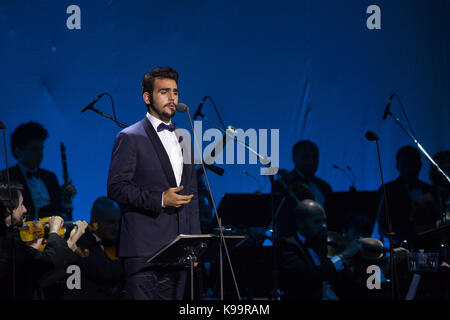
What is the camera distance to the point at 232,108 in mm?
5918

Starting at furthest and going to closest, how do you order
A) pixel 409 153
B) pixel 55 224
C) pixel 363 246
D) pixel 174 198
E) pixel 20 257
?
pixel 409 153
pixel 363 246
pixel 55 224
pixel 20 257
pixel 174 198

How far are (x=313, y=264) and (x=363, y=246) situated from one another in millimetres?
625

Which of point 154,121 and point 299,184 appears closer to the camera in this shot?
point 154,121

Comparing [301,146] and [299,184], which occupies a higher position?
[301,146]

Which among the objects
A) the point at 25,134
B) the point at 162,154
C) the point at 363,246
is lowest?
the point at 363,246

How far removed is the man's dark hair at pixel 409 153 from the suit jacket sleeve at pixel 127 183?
149 inches

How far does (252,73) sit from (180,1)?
3.57 feet

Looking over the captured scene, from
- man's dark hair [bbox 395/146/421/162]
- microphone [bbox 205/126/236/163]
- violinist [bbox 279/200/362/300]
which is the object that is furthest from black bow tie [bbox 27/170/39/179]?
man's dark hair [bbox 395/146/421/162]

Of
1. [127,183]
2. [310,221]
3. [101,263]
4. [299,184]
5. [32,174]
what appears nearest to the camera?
[127,183]

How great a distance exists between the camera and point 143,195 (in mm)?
Result: 2912

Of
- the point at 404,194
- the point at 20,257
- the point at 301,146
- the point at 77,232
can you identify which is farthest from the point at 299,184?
the point at 20,257

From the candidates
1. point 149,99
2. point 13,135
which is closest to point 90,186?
point 13,135

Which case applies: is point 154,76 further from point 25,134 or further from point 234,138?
point 25,134

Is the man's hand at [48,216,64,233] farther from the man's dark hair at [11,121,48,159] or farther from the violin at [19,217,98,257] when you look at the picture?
the man's dark hair at [11,121,48,159]
